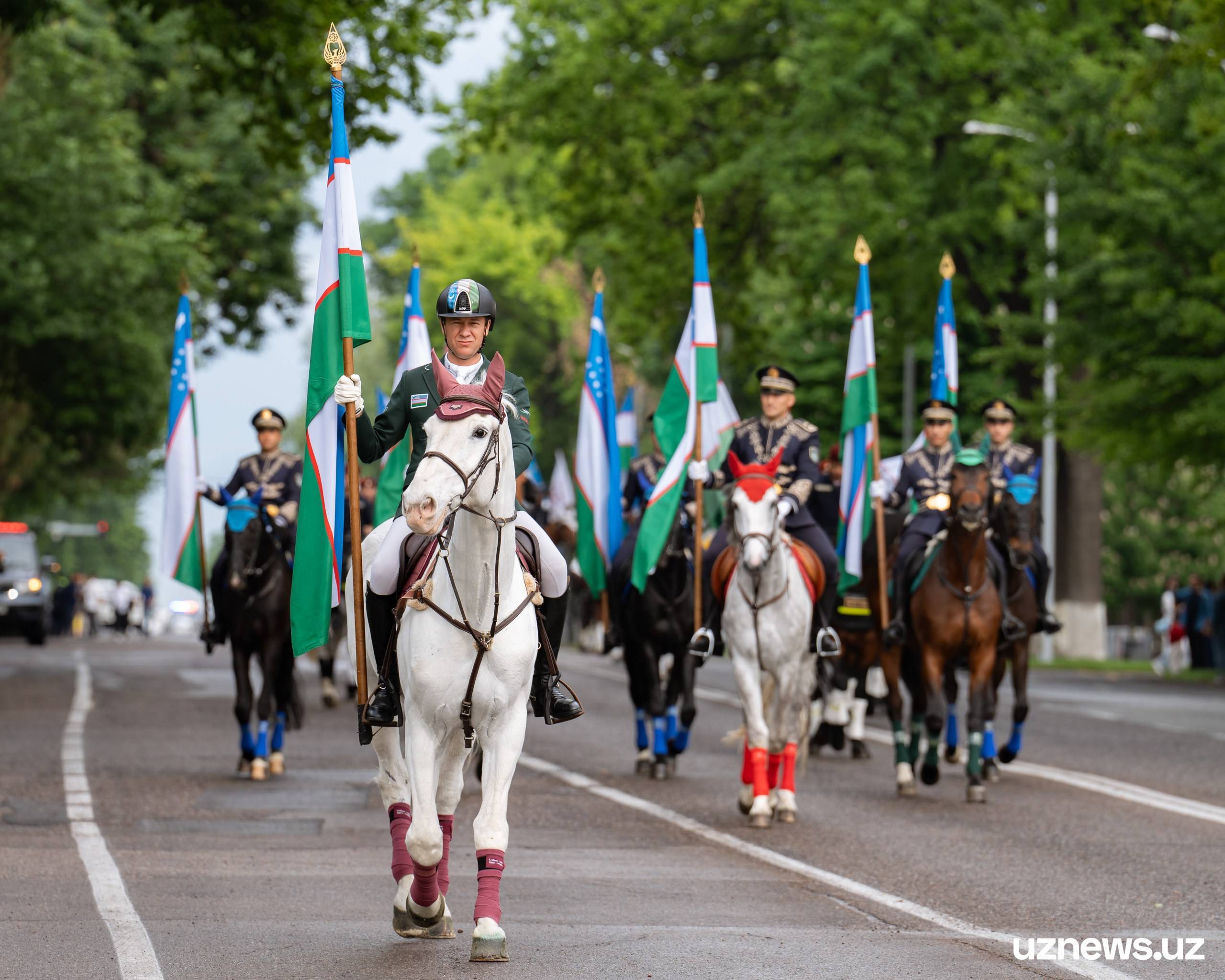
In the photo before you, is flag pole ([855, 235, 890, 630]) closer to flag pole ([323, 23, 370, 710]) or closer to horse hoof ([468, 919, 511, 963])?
flag pole ([323, 23, 370, 710])

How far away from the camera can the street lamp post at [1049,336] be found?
31.7 meters

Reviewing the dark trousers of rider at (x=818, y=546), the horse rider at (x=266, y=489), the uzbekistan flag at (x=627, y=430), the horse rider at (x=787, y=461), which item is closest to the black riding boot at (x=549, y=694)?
the horse rider at (x=787, y=461)

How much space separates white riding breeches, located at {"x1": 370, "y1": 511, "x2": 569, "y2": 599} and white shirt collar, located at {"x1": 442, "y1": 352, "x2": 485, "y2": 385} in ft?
1.95

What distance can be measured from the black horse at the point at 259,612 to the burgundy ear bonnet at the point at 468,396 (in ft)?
28.6

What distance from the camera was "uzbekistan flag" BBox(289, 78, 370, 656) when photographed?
10.3m

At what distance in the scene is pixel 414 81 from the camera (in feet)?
89.0

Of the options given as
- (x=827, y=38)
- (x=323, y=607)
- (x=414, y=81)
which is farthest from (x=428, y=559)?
(x=827, y=38)

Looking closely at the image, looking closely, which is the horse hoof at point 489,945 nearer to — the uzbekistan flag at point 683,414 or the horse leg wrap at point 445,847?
the horse leg wrap at point 445,847

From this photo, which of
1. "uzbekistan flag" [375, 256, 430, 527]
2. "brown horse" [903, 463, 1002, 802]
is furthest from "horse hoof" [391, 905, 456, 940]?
"brown horse" [903, 463, 1002, 802]

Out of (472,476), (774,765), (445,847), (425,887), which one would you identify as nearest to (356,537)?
(445,847)

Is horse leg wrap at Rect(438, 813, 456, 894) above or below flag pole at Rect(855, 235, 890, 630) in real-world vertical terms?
below

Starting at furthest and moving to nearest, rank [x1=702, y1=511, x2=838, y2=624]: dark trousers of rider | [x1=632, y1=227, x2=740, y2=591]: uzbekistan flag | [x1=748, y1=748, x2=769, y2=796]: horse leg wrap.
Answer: [x1=632, y1=227, x2=740, y2=591]: uzbekistan flag
[x1=702, y1=511, x2=838, y2=624]: dark trousers of rider
[x1=748, y1=748, x2=769, y2=796]: horse leg wrap

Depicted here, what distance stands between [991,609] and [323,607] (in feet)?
22.7

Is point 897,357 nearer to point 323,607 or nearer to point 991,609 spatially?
point 991,609
